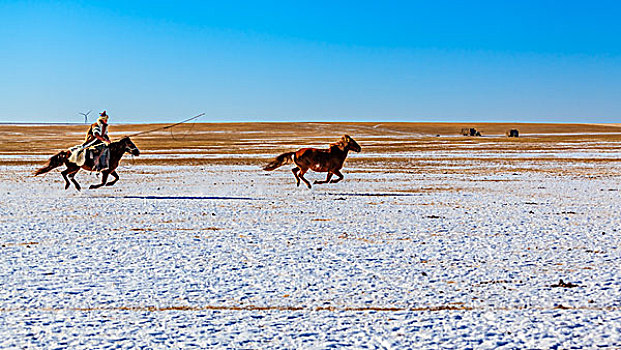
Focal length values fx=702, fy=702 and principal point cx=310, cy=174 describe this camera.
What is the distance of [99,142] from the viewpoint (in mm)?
17266

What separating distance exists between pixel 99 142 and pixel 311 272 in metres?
10.5

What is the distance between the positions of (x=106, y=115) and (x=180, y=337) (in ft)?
40.6

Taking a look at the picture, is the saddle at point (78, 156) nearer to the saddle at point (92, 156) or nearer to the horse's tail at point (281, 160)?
the saddle at point (92, 156)

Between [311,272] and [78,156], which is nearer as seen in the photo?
[311,272]

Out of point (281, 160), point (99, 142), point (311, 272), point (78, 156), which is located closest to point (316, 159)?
point (281, 160)

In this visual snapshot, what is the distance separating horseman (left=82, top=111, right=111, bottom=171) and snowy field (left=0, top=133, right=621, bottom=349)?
4.02ft

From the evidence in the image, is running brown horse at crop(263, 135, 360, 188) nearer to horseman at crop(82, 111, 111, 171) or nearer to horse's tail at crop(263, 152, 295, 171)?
horse's tail at crop(263, 152, 295, 171)

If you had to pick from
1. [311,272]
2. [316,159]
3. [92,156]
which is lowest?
[311,272]

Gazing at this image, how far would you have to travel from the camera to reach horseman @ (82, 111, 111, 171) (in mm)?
17125

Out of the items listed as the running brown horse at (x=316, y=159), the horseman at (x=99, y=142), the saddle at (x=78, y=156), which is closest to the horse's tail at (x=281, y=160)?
the running brown horse at (x=316, y=159)

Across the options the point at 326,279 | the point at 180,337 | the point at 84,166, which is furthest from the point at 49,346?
the point at 84,166

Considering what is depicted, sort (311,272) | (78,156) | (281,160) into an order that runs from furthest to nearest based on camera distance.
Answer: (281,160)
(78,156)
(311,272)

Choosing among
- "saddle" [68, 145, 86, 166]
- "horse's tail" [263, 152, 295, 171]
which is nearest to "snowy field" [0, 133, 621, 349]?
"saddle" [68, 145, 86, 166]

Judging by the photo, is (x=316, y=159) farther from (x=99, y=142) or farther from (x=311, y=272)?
(x=311, y=272)
